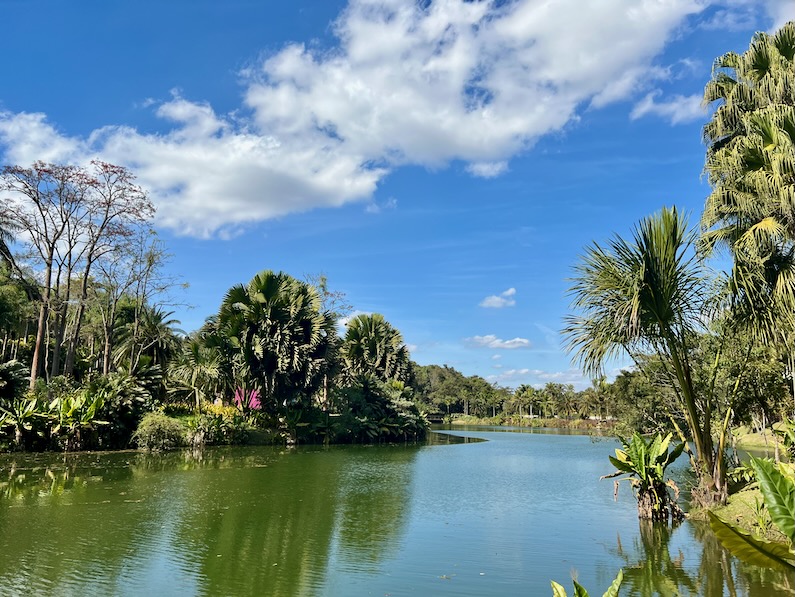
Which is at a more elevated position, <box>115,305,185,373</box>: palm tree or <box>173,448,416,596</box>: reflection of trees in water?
<box>115,305,185,373</box>: palm tree

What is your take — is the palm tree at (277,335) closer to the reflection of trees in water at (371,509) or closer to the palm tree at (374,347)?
the reflection of trees in water at (371,509)

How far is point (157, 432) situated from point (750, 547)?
904 inches

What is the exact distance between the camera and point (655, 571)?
22.7 feet

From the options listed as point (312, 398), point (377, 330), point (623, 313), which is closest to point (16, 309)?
point (312, 398)

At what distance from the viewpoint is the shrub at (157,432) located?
21828 millimetres

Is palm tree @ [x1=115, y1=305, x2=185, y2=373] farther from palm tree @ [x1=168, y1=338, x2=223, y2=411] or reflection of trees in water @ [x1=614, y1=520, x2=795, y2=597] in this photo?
reflection of trees in water @ [x1=614, y1=520, x2=795, y2=597]

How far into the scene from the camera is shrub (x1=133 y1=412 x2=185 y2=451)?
859 inches

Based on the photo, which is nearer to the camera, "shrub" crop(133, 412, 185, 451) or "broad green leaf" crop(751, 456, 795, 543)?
"broad green leaf" crop(751, 456, 795, 543)

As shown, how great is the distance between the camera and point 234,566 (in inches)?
276

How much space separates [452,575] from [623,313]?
176 inches

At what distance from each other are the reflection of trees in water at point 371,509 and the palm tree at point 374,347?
68.4 ft

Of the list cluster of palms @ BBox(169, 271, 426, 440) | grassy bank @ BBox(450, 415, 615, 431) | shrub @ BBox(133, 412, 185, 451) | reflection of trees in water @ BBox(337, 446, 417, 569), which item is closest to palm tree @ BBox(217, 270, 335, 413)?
cluster of palms @ BBox(169, 271, 426, 440)

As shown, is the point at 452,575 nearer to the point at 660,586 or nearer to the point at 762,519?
the point at 660,586

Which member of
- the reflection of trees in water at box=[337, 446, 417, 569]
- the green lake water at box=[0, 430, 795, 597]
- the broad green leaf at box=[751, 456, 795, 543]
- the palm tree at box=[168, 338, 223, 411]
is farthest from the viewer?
the palm tree at box=[168, 338, 223, 411]
